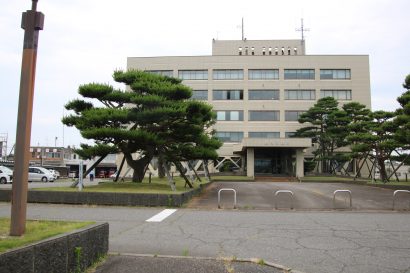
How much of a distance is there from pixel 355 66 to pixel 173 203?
49761mm

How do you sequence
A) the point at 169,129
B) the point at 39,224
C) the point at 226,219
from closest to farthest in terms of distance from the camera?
1. the point at 39,224
2. the point at 226,219
3. the point at 169,129

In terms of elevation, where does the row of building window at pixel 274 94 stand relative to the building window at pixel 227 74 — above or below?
below

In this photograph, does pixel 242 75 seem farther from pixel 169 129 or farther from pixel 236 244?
pixel 236 244

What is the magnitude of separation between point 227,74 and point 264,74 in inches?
217

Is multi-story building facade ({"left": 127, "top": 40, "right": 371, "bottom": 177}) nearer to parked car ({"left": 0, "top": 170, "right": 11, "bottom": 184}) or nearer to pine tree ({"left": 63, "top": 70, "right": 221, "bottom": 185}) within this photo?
parked car ({"left": 0, "top": 170, "right": 11, "bottom": 184})

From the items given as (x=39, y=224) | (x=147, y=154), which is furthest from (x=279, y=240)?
(x=147, y=154)

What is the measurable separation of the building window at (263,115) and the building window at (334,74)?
8812mm

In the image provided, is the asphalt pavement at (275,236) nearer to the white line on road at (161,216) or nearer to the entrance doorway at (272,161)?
the white line on road at (161,216)

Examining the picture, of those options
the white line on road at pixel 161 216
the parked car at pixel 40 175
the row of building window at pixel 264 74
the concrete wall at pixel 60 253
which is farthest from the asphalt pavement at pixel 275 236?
the row of building window at pixel 264 74

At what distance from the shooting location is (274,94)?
56.4 metres

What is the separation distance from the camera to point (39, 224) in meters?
5.93

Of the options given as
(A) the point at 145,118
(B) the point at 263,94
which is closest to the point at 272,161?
(B) the point at 263,94

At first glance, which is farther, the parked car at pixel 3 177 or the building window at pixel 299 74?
the building window at pixel 299 74

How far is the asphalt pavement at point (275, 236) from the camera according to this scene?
6152 mm
